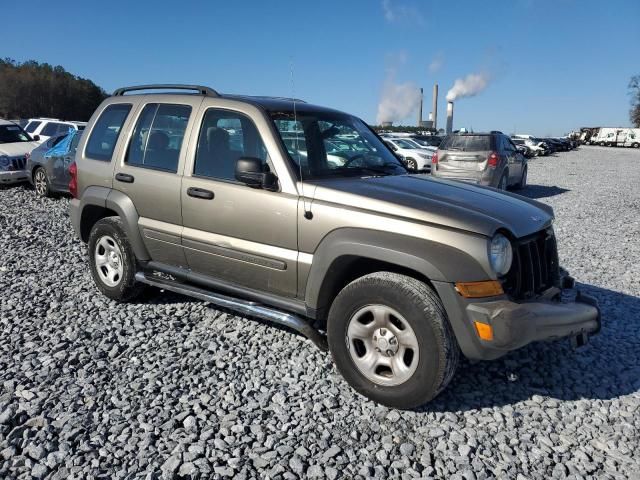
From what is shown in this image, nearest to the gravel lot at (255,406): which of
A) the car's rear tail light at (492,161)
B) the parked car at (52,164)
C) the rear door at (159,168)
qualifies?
the rear door at (159,168)

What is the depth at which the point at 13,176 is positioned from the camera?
12.5 metres

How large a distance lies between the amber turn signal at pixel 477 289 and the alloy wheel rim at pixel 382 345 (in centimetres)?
39

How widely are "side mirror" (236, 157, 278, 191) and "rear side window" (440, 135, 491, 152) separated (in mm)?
10402

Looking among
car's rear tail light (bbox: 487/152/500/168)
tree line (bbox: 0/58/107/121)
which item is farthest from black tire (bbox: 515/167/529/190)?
tree line (bbox: 0/58/107/121)

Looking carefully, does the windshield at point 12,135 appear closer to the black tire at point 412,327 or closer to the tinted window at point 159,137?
the tinted window at point 159,137

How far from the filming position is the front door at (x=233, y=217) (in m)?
3.73

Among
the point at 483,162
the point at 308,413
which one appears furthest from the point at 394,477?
the point at 483,162

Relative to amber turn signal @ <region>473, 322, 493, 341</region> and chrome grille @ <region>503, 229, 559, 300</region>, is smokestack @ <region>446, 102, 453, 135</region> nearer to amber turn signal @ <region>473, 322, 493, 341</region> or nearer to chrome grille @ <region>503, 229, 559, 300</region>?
chrome grille @ <region>503, 229, 559, 300</region>

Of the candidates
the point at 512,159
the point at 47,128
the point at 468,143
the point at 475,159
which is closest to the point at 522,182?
the point at 512,159

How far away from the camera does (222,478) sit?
2709mm

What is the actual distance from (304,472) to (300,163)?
81.3 inches

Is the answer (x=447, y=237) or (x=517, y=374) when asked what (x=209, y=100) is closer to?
(x=447, y=237)

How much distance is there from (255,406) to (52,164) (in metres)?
9.78

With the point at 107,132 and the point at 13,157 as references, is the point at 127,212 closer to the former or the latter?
the point at 107,132
